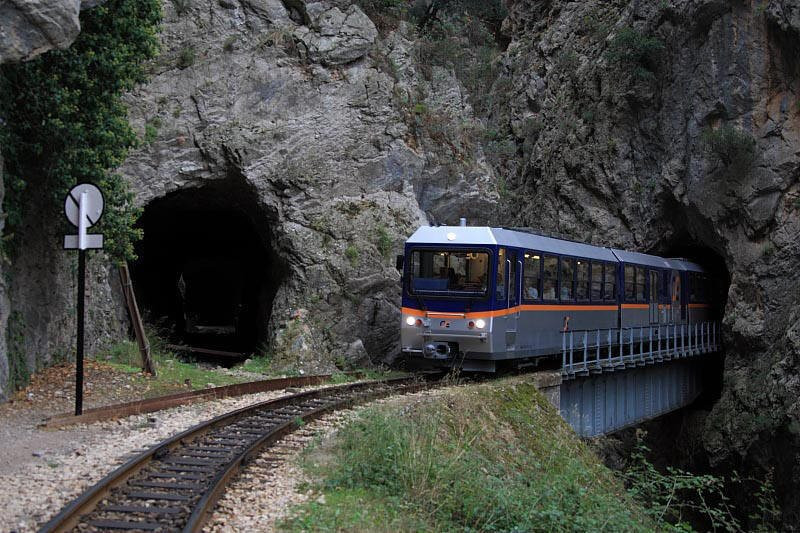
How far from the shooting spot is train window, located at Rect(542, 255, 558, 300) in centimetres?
1752

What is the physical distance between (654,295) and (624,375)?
360 centimetres

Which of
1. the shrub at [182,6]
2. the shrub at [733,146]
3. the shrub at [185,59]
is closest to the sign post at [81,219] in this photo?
the shrub at [185,59]

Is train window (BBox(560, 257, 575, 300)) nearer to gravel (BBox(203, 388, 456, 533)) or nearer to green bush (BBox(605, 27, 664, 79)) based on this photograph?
gravel (BBox(203, 388, 456, 533))

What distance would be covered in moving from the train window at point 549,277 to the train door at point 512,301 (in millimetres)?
1487

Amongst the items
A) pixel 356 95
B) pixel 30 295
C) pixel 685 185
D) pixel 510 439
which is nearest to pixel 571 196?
pixel 685 185

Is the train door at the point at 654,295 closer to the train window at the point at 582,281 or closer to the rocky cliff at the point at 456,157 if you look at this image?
the rocky cliff at the point at 456,157

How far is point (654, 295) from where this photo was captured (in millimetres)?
→ 24031

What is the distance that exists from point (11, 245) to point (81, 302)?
3.05 metres

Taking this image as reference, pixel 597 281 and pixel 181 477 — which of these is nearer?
pixel 181 477

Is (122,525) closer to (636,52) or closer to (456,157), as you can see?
(456,157)

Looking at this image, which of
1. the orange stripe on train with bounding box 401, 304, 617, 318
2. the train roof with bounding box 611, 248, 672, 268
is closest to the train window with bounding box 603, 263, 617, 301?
the train roof with bounding box 611, 248, 672, 268

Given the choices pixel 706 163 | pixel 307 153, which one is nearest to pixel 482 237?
pixel 307 153

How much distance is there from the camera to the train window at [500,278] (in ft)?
51.4

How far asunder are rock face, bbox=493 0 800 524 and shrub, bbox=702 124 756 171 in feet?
0.16
